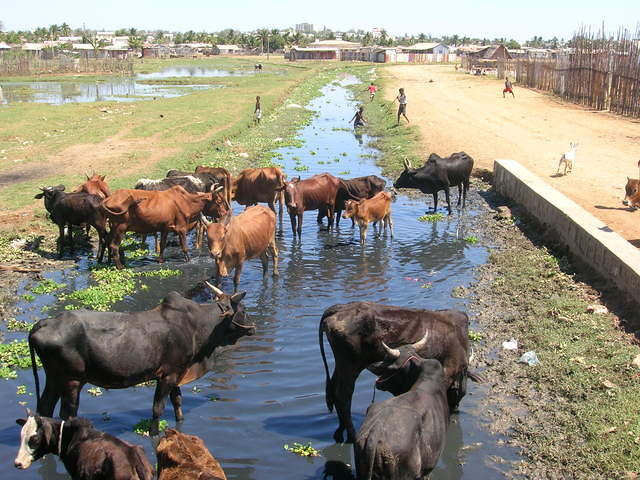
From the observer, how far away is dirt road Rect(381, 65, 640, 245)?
18.2 meters

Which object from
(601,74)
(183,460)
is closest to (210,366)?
(183,460)

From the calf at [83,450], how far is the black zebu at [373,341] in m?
2.52

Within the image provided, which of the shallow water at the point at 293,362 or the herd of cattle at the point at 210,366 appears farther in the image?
the shallow water at the point at 293,362

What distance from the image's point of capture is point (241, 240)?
12438 millimetres

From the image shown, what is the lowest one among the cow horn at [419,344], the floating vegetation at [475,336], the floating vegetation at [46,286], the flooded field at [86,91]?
the floating vegetation at [475,336]

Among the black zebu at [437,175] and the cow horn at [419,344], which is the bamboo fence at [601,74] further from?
the cow horn at [419,344]

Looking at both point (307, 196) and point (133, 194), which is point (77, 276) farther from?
point (307, 196)

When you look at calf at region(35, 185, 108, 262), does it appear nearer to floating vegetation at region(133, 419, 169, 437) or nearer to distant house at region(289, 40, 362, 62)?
floating vegetation at region(133, 419, 169, 437)

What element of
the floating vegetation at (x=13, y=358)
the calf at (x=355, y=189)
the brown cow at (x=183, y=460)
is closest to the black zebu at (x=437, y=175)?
the calf at (x=355, y=189)

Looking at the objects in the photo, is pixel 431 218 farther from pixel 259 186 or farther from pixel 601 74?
pixel 601 74

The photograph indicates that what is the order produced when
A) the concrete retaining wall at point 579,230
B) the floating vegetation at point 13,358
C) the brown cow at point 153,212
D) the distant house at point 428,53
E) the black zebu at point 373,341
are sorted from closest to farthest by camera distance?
the black zebu at point 373,341 → the floating vegetation at point 13,358 → the concrete retaining wall at point 579,230 → the brown cow at point 153,212 → the distant house at point 428,53

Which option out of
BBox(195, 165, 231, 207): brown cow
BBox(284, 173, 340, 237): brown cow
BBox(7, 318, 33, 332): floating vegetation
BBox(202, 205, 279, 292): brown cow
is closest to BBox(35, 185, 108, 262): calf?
BBox(202, 205, 279, 292): brown cow

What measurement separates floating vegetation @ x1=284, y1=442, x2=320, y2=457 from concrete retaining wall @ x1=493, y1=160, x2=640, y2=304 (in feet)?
18.9

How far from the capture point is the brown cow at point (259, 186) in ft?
55.1
